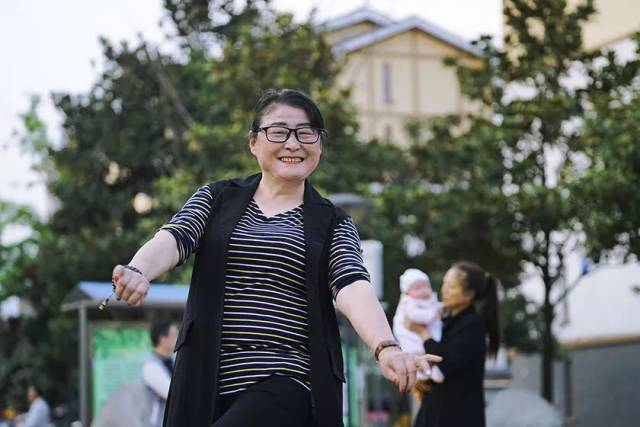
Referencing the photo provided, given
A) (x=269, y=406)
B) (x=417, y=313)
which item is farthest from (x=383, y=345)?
(x=417, y=313)

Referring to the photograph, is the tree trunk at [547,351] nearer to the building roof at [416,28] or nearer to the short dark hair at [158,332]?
the short dark hair at [158,332]

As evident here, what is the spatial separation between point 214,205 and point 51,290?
2903 centimetres

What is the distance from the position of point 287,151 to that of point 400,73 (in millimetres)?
48949

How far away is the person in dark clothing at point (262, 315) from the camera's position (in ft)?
14.6

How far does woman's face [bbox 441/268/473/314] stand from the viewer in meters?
8.68

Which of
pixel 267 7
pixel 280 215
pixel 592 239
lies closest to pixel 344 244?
pixel 280 215

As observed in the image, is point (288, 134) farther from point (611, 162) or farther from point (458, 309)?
point (611, 162)

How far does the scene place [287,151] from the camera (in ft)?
15.8

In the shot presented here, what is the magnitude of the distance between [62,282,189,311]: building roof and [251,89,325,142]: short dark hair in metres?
11.0

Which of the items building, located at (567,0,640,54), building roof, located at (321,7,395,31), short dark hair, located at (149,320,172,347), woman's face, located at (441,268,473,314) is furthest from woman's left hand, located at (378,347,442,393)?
building roof, located at (321,7,395,31)

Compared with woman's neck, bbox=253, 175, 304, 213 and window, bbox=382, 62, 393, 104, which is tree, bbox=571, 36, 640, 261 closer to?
woman's neck, bbox=253, 175, 304, 213

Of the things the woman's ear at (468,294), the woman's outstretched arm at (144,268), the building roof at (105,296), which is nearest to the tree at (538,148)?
the building roof at (105,296)

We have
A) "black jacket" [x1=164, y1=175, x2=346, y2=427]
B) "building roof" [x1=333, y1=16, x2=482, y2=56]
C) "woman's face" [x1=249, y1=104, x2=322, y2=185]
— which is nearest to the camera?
"black jacket" [x1=164, y1=175, x2=346, y2=427]

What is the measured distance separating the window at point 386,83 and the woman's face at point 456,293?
146 ft
